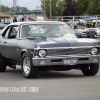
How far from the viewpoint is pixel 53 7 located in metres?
89.8

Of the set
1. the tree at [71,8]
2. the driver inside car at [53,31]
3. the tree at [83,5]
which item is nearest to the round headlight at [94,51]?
the driver inside car at [53,31]

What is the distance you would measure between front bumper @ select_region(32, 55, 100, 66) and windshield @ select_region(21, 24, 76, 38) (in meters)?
1.22

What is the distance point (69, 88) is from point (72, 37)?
3103mm

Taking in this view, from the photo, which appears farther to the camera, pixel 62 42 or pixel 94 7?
pixel 94 7

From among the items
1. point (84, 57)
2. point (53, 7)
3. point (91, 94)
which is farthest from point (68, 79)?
point (53, 7)

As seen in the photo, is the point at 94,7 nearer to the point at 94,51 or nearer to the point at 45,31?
the point at 45,31

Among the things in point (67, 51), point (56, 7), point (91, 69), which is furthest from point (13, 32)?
point (56, 7)

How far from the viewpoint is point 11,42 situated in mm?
13141

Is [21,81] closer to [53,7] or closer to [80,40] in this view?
[80,40]

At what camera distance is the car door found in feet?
42.2

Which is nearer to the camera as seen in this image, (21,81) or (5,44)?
(21,81)

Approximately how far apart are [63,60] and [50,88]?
1799 mm

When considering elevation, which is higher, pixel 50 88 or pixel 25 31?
pixel 25 31

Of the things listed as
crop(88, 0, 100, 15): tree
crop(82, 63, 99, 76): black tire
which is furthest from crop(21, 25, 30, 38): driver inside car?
crop(88, 0, 100, 15): tree
